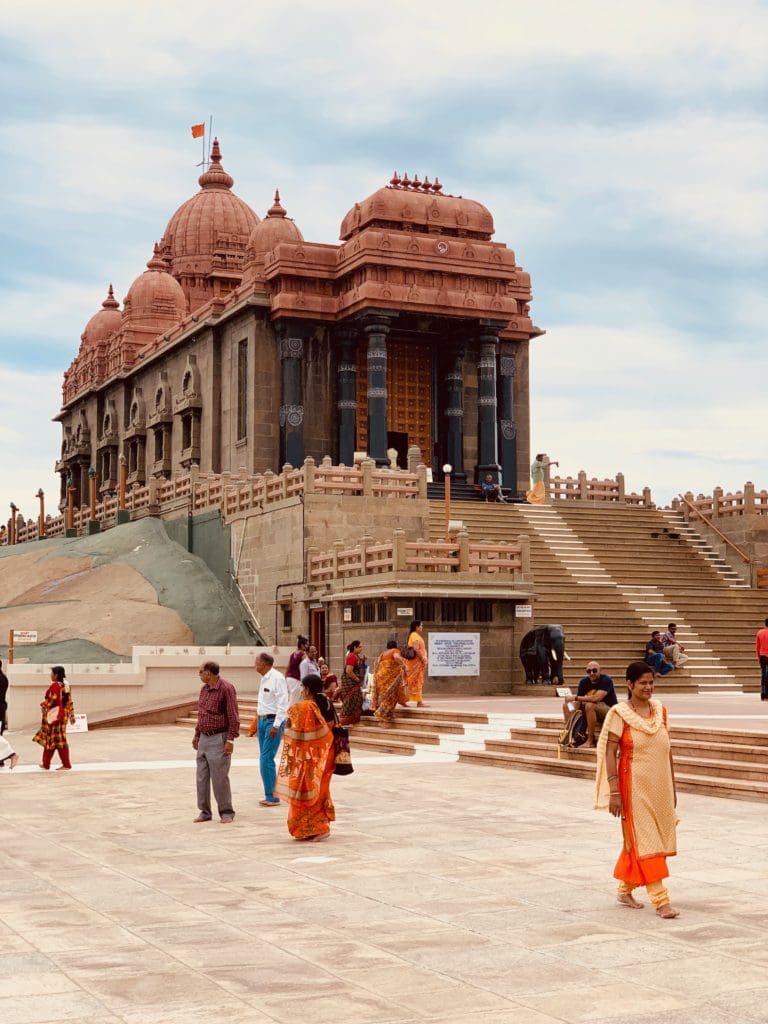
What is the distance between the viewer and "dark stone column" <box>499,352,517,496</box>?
4878cm

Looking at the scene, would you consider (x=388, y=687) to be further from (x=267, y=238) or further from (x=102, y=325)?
(x=102, y=325)

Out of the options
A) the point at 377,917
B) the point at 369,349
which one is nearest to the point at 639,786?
the point at 377,917

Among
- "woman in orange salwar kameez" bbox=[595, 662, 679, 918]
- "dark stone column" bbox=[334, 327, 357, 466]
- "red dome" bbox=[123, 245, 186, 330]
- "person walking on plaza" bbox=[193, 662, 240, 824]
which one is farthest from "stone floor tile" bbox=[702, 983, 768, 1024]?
"red dome" bbox=[123, 245, 186, 330]

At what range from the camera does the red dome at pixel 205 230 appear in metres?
66.0

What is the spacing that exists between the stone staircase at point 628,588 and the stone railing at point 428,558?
1.56m

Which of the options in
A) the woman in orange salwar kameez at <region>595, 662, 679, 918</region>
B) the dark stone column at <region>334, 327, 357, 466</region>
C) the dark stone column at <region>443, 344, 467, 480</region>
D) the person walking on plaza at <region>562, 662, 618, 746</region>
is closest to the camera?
the woman in orange salwar kameez at <region>595, 662, 679, 918</region>

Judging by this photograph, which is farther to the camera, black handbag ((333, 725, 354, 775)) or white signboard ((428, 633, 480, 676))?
white signboard ((428, 633, 480, 676))

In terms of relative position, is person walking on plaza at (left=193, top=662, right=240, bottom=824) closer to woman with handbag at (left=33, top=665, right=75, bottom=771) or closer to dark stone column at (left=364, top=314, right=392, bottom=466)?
woman with handbag at (left=33, top=665, right=75, bottom=771)

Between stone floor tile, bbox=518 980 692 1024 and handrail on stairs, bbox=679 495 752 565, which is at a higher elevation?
handrail on stairs, bbox=679 495 752 565

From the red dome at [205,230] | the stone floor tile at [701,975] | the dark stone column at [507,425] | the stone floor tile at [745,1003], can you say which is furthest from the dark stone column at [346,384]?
the stone floor tile at [745,1003]

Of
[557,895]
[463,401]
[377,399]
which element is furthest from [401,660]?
[463,401]

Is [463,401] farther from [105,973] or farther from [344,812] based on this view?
[105,973]

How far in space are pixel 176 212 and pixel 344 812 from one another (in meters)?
57.3

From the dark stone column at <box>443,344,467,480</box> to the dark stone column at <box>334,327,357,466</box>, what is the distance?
3.43 m
